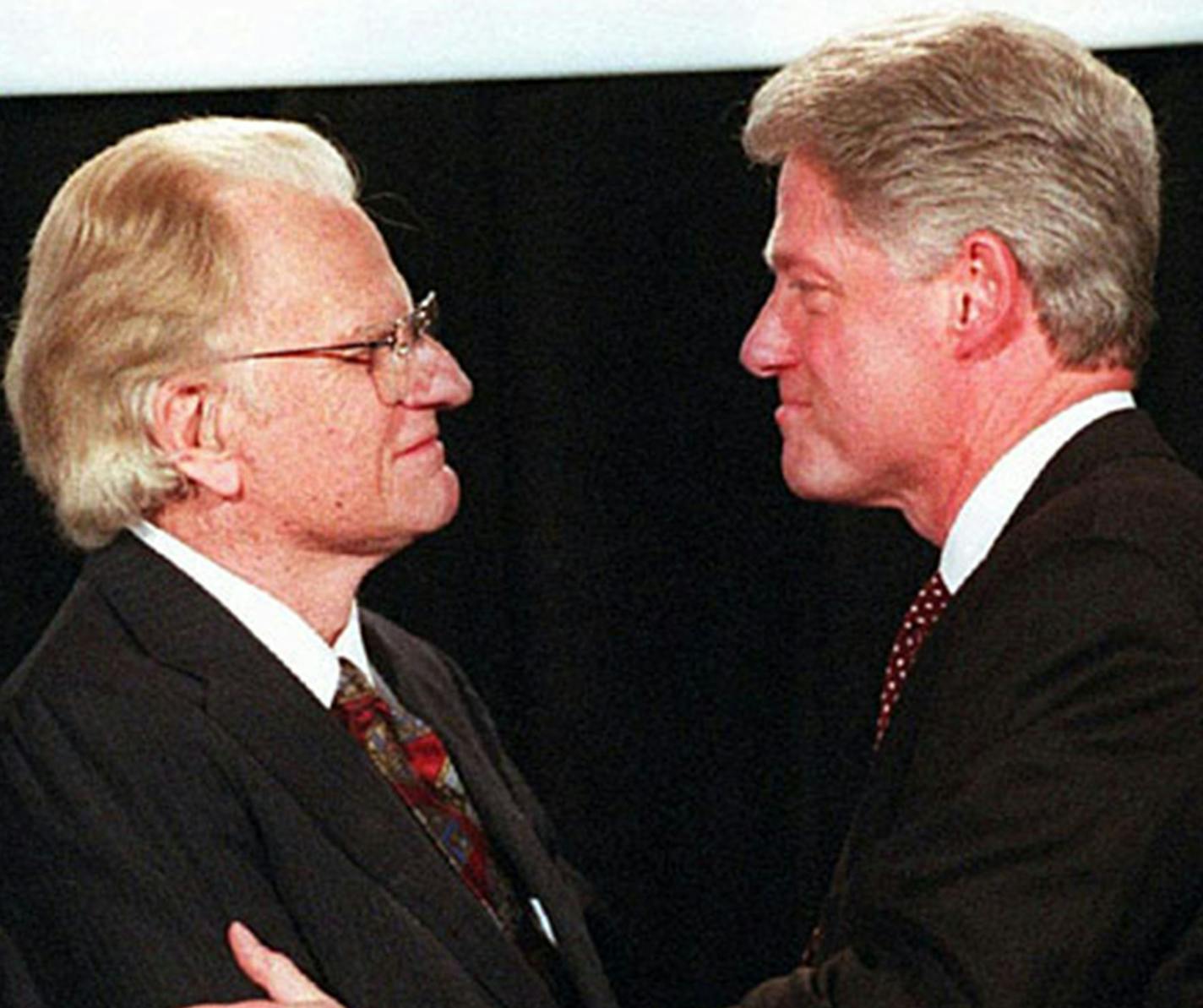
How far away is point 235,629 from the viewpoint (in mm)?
2176

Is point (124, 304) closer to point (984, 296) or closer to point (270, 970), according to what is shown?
point (270, 970)

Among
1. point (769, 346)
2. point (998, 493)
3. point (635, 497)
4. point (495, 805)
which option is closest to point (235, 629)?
point (495, 805)

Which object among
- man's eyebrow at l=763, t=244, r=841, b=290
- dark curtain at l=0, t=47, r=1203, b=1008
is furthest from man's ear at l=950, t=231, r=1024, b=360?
dark curtain at l=0, t=47, r=1203, b=1008

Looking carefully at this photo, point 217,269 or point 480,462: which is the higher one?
point 217,269

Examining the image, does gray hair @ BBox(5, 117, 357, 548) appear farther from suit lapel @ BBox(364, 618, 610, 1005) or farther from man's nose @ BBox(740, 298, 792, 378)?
man's nose @ BBox(740, 298, 792, 378)

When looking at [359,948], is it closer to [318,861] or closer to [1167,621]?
[318,861]

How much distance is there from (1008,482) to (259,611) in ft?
2.40

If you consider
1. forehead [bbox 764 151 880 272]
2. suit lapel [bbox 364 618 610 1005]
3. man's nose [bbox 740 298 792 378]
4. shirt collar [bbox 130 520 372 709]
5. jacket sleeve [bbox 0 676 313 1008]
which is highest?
forehead [bbox 764 151 880 272]

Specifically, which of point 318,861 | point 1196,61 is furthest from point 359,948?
point 1196,61

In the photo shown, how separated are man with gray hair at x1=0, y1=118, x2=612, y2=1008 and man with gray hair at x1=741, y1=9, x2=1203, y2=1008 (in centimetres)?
36

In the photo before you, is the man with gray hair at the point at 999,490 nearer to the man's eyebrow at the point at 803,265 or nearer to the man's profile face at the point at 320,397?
the man's eyebrow at the point at 803,265

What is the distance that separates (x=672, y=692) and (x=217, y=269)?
1348 millimetres

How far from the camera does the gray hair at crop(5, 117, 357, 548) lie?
7.16ft

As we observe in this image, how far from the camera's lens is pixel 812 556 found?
3.35 m
